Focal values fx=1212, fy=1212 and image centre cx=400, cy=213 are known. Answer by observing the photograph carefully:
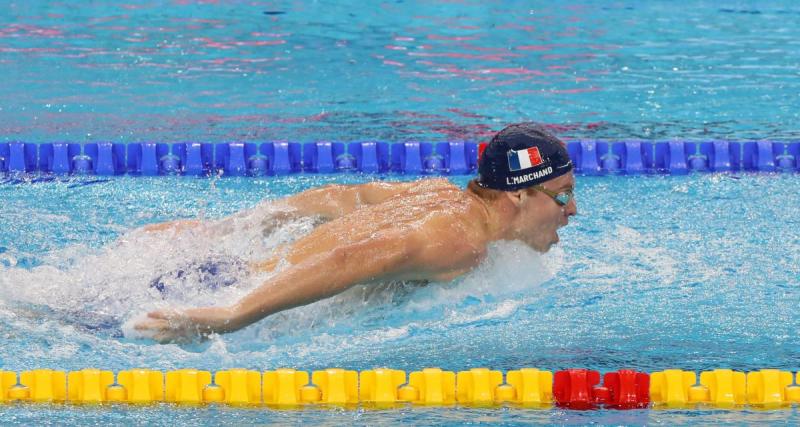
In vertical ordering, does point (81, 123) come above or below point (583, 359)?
above

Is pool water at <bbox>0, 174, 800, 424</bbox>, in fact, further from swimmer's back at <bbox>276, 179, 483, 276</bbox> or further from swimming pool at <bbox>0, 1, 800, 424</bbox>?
swimmer's back at <bbox>276, 179, 483, 276</bbox>

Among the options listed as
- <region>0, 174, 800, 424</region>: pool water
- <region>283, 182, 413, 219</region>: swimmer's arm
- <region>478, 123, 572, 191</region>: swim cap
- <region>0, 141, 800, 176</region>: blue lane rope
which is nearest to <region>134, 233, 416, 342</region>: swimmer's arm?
<region>0, 174, 800, 424</region>: pool water

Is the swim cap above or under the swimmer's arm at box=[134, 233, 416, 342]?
above

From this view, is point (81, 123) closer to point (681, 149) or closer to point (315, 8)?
point (681, 149)

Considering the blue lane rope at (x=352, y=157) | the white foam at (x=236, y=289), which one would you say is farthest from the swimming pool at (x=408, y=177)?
the blue lane rope at (x=352, y=157)

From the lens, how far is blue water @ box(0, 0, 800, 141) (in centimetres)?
682

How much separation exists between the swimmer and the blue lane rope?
7.35 feet

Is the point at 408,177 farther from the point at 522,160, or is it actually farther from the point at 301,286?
the point at 301,286

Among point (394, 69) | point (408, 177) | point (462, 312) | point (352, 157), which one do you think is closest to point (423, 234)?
point (462, 312)

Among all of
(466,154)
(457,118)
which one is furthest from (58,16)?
(466,154)

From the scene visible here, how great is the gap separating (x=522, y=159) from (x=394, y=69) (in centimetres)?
496

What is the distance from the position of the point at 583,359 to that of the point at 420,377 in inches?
21.9

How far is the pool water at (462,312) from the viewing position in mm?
3389

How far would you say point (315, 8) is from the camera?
1069 cm
